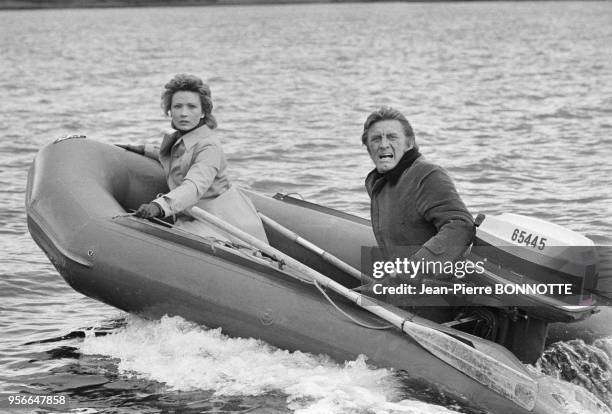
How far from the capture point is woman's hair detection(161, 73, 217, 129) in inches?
249

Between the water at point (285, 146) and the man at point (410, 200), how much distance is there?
70 cm

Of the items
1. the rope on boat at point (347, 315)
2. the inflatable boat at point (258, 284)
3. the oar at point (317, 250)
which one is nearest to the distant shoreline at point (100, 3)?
the inflatable boat at point (258, 284)

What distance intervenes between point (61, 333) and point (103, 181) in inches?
40.5

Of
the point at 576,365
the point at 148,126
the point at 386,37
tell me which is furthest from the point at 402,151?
the point at 386,37

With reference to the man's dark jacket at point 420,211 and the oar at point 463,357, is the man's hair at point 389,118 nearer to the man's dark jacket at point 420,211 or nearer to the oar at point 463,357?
the man's dark jacket at point 420,211

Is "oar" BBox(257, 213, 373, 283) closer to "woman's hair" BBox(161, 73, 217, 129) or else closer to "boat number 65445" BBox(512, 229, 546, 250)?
"woman's hair" BBox(161, 73, 217, 129)

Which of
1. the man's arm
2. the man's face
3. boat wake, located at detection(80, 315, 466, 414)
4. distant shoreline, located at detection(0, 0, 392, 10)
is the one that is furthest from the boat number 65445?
distant shoreline, located at detection(0, 0, 392, 10)

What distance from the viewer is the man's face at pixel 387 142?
5.45 meters

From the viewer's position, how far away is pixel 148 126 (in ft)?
53.7

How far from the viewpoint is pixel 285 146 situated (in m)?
14.2

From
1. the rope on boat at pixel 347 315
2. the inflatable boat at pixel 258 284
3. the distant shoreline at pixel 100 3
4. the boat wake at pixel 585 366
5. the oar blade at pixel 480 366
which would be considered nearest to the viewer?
the oar blade at pixel 480 366

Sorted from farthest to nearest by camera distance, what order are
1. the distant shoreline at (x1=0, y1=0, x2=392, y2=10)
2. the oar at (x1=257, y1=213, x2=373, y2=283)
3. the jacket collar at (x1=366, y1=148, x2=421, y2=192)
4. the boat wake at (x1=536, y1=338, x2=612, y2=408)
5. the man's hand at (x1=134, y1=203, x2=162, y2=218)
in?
the distant shoreline at (x1=0, y1=0, x2=392, y2=10)
the oar at (x1=257, y1=213, x2=373, y2=283)
the man's hand at (x1=134, y1=203, x2=162, y2=218)
the boat wake at (x1=536, y1=338, x2=612, y2=408)
the jacket collar at (x1=366, y1=148, x2=421, y2=192)

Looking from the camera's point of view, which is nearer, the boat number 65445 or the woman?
the boat number 65445

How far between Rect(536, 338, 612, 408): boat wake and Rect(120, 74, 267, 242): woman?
6.18ft
